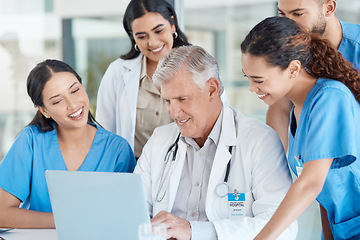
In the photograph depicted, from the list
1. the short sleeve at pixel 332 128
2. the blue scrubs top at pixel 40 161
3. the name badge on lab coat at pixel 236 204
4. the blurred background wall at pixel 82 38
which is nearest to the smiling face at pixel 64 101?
the blue scrubs top at pixel 40 161

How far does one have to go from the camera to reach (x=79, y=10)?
14.3 ft

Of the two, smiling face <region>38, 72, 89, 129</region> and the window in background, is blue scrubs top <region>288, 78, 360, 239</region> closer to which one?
smiling face <region>38, 72, 89, 129</region>

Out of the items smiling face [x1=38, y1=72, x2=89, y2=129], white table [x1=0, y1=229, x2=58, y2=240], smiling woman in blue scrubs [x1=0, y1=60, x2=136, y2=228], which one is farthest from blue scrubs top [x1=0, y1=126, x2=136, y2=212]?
white table [x1=0, y1=229, x2=58, y2=240]

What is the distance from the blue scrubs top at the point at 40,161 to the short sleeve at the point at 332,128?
1043 millimetres

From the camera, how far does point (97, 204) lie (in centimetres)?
149

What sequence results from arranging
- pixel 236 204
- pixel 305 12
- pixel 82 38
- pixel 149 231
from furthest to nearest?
pixel 82 38
pixel 305 12
pixel 236 204
pixel 149 231

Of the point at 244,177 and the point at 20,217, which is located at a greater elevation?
the point at 244,177

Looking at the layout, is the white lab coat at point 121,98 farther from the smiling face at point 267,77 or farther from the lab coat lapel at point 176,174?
the smiling face at point 267,77

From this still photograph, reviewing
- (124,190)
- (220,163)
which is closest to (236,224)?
(220,163)

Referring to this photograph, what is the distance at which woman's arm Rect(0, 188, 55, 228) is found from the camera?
2.08 metres

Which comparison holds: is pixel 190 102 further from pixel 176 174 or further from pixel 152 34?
pixel 152 34

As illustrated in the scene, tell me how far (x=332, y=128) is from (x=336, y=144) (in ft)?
0.18

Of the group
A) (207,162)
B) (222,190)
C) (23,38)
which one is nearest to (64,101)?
(207,162)

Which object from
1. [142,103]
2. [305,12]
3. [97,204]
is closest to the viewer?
[97,204]
